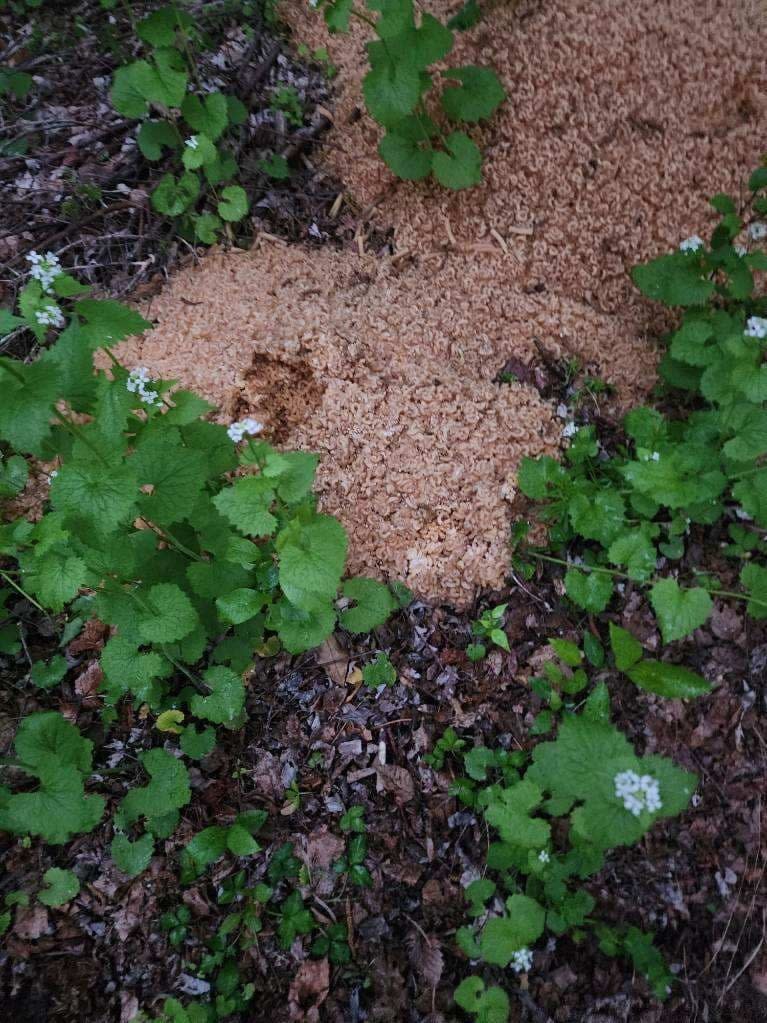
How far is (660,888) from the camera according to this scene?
7.07 feet

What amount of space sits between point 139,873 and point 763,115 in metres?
4.07

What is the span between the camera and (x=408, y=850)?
2.27 metres

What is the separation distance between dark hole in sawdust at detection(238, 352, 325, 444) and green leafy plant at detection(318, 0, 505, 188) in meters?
1.11

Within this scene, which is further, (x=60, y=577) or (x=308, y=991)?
(x=308, y=991)

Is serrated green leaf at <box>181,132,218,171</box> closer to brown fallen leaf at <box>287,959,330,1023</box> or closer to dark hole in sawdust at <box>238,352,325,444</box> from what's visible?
dark hole in sawdust at <box>238,352,325,444</box>

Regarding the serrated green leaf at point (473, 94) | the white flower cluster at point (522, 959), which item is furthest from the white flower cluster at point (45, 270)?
the white flower cluster at point (522, 959)

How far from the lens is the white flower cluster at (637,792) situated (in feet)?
5.68

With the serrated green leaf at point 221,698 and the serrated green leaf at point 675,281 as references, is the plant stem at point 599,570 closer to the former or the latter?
the serrated green leaf at point 675,281

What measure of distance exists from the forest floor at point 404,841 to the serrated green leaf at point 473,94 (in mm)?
1229

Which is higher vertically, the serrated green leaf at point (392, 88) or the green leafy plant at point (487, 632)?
the serrated green leaf at point (392, 88)

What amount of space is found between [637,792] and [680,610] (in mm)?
669

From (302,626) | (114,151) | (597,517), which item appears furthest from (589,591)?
(114,151)

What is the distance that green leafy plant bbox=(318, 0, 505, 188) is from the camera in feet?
8.89

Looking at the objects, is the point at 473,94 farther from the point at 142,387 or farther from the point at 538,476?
the point at 142,387
